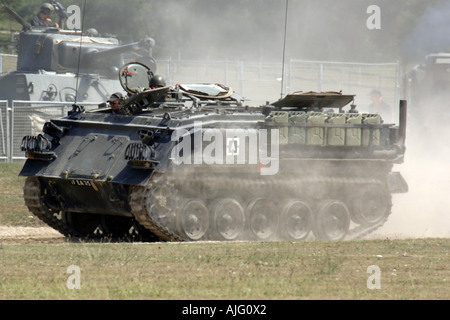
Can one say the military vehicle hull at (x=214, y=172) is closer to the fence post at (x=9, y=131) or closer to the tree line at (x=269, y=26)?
the fence post at (x=9, y=131)

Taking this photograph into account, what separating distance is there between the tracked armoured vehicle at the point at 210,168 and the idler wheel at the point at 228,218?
0.02m

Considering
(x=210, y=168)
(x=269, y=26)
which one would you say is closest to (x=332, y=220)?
(x=210, y=168)

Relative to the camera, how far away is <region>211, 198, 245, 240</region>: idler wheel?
15.6m

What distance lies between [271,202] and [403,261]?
429cm

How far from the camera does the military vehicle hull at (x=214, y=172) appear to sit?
1473 cm

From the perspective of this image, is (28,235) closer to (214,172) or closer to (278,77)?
(214,172)

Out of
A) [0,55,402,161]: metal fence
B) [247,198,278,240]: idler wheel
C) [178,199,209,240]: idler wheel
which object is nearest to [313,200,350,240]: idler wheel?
[247,198,278,240]: idler wheel

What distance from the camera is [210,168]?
1531 cm

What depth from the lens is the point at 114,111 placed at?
54.3ft

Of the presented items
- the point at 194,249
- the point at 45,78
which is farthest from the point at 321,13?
the point at 194,249

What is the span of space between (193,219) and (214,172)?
881mm

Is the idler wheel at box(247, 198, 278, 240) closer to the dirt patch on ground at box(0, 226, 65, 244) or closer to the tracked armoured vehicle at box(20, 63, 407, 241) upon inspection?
the tracked armoured vehicle at box(20, 63, 407, 241)

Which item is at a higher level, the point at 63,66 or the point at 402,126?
the point at 63,66
